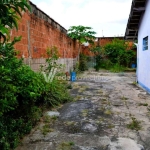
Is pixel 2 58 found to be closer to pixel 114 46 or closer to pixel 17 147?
pixel 17 147

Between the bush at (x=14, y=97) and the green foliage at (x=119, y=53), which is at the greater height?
the green foliage at (x=119, y=53)

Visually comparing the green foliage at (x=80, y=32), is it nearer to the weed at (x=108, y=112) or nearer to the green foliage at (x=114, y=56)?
the green foliage at (x=114, y=56)

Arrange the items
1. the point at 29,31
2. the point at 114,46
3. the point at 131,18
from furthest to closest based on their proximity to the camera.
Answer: the point at 114,46 < the point at 131,18 < the point at 29,31

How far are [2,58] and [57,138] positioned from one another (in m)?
1.68

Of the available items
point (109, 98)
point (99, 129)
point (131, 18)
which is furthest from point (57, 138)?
point (131, 18)

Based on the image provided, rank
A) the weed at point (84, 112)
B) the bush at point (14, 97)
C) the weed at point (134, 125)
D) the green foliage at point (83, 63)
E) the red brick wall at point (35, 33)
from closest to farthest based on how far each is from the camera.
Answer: the bush at point (14, 97), the weed at point (134, 125), the weed at point (84, 112), the red brick wall at point (35, 33), the green foliage at point (83, 63)

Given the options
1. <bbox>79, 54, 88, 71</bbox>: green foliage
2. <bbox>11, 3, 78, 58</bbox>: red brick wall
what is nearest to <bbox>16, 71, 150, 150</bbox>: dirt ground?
<bbox>11, 3, 78, 58</bbox>: red brick wall

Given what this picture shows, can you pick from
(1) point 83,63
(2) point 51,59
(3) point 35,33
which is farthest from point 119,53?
(3) point 35,33

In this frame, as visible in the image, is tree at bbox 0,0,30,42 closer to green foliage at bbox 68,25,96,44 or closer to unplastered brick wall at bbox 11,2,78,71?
unplastered brick wall at bbox 11,2,78,71

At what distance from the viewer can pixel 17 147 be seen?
10.8 ft

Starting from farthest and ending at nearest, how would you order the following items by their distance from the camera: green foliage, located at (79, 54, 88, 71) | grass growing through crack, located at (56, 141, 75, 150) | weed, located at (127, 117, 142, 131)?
green foliage, located at (79, 54, 88, 71) < weed, located at (127, 117, 142, 131) < grass growing through crack, located at (56, 141, 75, 150)

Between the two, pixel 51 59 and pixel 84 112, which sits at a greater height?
pixel 51 59

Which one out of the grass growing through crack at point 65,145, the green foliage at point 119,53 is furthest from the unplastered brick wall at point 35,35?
the green foliage at point 119,53

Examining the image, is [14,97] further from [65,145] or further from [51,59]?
[51,59]
